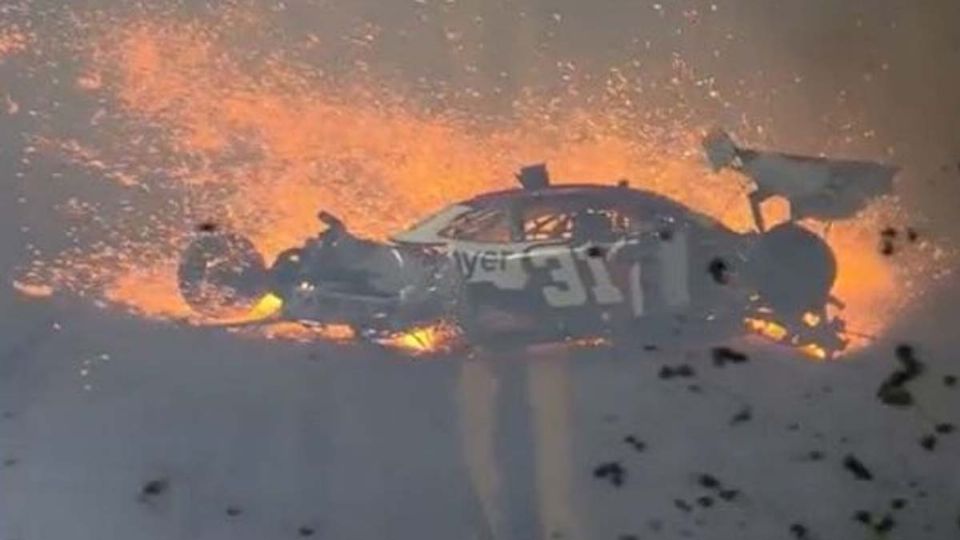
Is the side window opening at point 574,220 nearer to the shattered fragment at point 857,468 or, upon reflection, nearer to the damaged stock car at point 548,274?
the damaged stock car at point 548,274

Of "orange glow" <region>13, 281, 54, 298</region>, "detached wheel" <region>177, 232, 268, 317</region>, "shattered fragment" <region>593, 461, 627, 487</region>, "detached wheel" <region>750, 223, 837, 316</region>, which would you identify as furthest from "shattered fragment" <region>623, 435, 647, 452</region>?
"orange glow" <region>13, 281, 54, 298</region>

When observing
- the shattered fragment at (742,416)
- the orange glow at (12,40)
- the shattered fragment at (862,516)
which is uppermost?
the orange glow at (12,40)

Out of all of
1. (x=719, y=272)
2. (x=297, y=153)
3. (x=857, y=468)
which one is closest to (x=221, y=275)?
(x=297, y=153)

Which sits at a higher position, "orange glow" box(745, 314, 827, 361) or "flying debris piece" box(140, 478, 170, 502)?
"orange glow" box(745, 314, 827, 361)

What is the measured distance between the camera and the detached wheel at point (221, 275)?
84cm

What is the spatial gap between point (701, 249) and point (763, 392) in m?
0.10

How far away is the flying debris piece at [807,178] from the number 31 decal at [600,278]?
0.19ft

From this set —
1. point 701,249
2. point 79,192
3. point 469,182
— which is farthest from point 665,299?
point 79,192

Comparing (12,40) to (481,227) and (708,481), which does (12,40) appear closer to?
(481,227)

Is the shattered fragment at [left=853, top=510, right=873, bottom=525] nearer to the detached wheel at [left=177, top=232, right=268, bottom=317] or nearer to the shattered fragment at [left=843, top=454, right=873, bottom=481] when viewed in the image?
the shattered fragment at [left=843, top=454, right=873, bottom=481]

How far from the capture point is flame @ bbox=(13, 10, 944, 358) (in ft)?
2.68

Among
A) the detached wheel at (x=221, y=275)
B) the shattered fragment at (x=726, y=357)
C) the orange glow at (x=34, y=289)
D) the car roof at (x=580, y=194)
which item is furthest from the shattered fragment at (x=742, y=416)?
the orange glow at (x=34, y=289)

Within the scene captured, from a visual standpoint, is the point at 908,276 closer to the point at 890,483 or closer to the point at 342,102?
the point at 890,483

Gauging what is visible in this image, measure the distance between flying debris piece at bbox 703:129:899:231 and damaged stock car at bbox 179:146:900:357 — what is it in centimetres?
2
